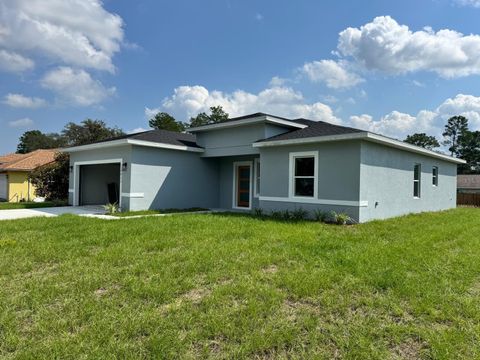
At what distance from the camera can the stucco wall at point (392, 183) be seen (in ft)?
33.9

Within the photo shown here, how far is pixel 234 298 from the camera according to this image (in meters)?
4.05

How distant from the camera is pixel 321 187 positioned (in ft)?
35.5

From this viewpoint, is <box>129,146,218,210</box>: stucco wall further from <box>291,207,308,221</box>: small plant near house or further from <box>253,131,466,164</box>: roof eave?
<box>291,207,308,221</box>: small plant near house

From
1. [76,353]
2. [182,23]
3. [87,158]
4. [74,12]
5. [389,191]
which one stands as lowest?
[76,353]

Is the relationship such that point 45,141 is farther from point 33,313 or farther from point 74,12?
point 33,313

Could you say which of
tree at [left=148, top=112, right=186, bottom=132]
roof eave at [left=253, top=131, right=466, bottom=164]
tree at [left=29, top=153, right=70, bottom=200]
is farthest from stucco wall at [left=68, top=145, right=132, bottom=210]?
tree at [left=148, top=112, right=186, bottom=132]

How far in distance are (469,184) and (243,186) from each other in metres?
31.7

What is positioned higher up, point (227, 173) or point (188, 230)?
point (227, 173)

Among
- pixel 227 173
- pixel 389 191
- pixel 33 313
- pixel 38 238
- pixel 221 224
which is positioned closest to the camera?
pixel 33 313

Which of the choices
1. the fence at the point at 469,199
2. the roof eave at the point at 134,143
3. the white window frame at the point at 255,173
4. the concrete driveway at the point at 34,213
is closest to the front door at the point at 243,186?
the white window frame at the point at 255,173

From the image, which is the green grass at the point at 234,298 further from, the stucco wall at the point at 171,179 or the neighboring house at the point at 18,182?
the neighboring house at the point at 18,182

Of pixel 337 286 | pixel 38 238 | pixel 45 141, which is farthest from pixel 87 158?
pixel 45 141

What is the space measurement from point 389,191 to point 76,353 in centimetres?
1115

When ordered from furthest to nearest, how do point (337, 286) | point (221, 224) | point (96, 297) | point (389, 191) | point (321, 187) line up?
point (389, 191) < point (321, 187) < point (221, 224) < point (337, 286) < point (96, 297)
